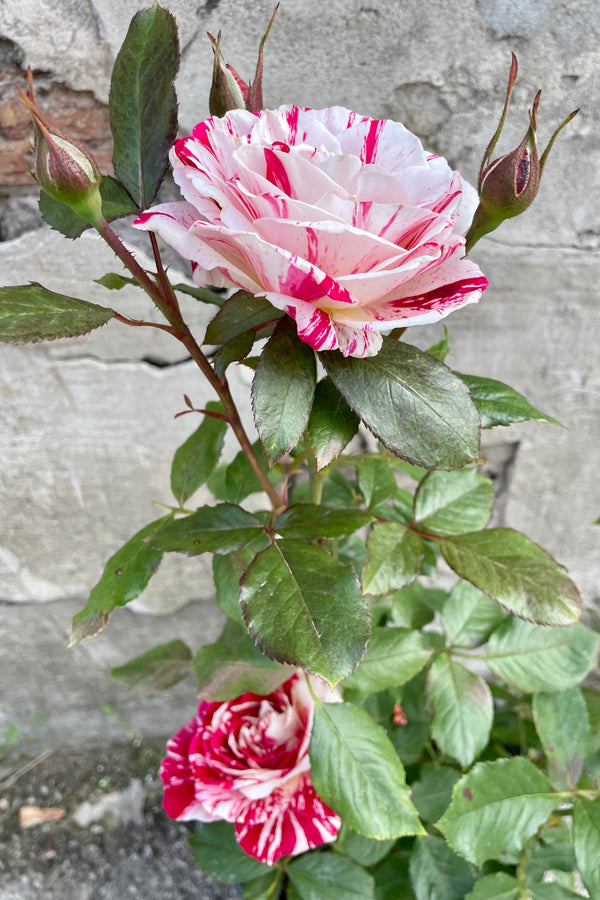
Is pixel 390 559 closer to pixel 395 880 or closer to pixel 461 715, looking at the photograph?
pixel 461 715

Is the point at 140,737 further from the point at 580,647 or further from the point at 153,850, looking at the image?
the point at 580,647

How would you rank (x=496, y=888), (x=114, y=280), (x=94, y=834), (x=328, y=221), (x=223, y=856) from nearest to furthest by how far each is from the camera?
(x=328, y=221), (x=114, y=280), (x=496, y=888), (x=223, y=856), (x=94, y=834)

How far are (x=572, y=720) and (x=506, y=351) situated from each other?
451 millimetres

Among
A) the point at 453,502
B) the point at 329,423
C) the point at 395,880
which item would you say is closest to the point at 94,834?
the point at 395,880

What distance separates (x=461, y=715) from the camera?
66 centimetres

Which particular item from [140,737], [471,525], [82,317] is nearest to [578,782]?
[471,525]

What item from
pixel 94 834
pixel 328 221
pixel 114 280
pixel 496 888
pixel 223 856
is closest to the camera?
pixel 328 221

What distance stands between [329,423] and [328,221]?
13 centimetres

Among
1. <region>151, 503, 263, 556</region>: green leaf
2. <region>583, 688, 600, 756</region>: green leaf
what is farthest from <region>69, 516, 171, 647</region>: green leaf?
<region>583, 688, 600, 756</region>: green leaf

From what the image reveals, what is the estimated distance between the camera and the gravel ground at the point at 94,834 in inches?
41.9

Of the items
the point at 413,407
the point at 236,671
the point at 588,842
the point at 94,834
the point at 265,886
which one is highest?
the point at 413,407

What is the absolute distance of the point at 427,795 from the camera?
0.74m

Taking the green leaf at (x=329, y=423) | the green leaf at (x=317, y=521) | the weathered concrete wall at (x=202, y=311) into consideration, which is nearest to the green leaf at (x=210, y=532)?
the green leaf at (x=317, y=521)

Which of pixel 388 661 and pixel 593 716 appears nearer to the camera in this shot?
pixel 388 661
